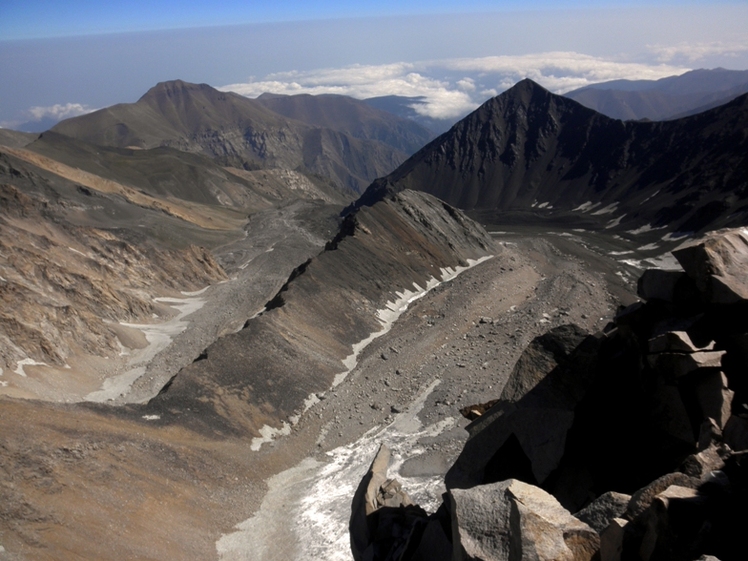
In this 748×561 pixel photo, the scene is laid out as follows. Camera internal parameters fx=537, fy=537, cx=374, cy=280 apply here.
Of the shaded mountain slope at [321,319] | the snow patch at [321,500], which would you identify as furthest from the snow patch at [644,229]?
the snow patch at [321,500]

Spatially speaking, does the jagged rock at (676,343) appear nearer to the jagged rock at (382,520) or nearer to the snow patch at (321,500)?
the jagged rock at (382,520)

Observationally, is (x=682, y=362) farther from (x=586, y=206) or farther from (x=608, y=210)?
(x=586, y=206)

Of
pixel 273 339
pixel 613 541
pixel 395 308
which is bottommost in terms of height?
pixel 395 308

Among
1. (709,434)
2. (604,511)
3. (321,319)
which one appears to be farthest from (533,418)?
(321,319)

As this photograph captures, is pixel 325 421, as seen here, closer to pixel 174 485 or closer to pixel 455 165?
pixel 174 485

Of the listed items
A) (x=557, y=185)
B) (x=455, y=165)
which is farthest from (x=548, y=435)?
(x=455, y=165)

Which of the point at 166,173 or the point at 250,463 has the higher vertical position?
the point at 166,173

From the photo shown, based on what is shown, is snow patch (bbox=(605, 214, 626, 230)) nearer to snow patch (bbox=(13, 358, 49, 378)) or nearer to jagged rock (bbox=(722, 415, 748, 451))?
snow patch (bbox=(13, 358, 49, 378))
